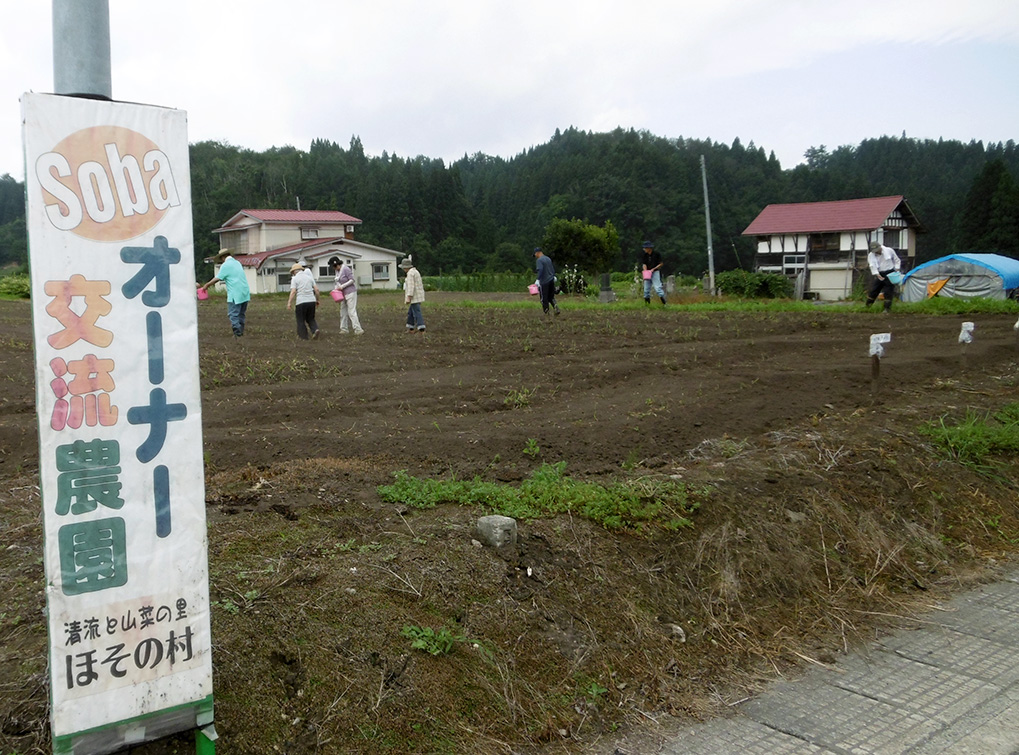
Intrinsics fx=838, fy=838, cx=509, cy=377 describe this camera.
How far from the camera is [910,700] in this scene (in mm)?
3941

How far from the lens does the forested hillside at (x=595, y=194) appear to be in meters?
66.1

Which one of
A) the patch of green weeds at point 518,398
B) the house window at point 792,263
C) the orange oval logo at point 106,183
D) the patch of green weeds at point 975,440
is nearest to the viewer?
the orange oval logo at point 106,183

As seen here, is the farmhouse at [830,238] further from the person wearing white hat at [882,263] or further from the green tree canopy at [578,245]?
the person wearing white hat at [882,263]

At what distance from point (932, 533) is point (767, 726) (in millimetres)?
2812

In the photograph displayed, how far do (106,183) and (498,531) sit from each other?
2.50 meters

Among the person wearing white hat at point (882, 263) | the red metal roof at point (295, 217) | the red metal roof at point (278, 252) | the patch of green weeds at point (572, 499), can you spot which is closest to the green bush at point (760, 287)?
the person wearing white hat at point (882, 263)

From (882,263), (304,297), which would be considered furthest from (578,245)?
(304,297)

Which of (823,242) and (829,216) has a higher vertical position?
(829,216)

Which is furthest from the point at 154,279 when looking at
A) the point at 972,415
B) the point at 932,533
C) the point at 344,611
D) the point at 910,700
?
the point at 972,415

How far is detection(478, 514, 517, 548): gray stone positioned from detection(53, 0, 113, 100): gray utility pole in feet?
8.51

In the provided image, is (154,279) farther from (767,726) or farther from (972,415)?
(972,415)

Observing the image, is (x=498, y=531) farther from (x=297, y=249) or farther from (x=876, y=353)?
(x=297, y=249)

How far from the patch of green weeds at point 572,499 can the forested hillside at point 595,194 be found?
55912 mm

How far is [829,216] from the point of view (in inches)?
1678
